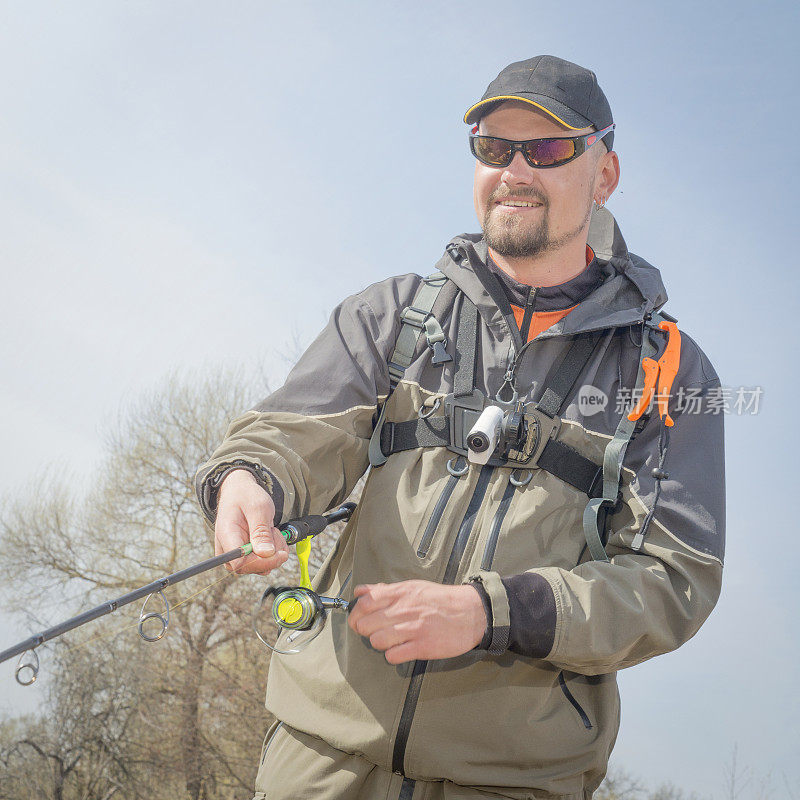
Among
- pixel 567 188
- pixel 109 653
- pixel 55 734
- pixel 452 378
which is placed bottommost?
pixel 55 734

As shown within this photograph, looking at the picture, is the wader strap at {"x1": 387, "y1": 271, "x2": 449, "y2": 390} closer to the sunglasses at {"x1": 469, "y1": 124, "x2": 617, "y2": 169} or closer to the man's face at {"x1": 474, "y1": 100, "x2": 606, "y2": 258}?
the man's face at {"x1": 474, "y1": 100, "x2": 606, "y2": 258}

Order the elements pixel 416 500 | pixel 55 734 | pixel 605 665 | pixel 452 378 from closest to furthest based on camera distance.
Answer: pixel 605 665 < pixel 416 500 < pixel 452 378 < pixel 55 734

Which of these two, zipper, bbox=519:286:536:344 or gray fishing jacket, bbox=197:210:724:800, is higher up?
zipper, bbox=519:286:536:344

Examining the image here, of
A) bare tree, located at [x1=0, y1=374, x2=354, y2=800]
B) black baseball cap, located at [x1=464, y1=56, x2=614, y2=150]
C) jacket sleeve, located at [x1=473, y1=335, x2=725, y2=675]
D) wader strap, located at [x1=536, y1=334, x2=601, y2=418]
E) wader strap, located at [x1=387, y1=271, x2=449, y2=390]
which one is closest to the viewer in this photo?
jacket sleeve, located at [x1=473, y1=335, x2=725, y2=675]

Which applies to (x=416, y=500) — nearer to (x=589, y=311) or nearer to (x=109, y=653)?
(x=589, y=311)

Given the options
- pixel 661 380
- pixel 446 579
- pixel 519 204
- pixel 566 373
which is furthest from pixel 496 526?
pixel 519 204

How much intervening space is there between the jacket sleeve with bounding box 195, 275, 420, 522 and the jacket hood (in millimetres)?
271

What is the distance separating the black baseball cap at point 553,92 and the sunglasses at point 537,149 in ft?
0.23

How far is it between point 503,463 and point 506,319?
67cm

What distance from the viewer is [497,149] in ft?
11.2

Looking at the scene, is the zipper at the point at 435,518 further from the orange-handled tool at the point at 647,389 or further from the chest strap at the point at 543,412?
the orange-handled tool at the point at 647,389

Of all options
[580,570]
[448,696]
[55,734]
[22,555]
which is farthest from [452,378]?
[22,555]

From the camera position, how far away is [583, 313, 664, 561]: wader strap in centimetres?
284

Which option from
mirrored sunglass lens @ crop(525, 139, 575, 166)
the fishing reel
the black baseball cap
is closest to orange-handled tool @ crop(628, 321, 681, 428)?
mirrored sunglass lens @ crop(525, 139, 575, 166)
